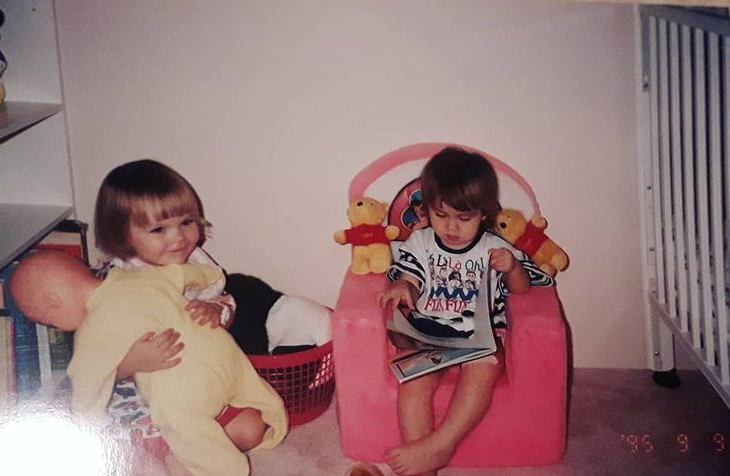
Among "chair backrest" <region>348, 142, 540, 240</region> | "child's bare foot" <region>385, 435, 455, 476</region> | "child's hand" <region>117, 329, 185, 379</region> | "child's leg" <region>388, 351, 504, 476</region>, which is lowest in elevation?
"child's bare foot" <region>385, 435, 455, 476</region>

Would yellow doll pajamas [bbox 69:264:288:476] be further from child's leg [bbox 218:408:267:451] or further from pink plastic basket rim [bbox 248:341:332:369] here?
pink plastic basket rim [bbox 248:341:332:369]

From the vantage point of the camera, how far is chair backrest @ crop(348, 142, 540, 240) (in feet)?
3.09

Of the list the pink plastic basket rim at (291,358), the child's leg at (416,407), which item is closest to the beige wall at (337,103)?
the pink plastic basket rim at (291,358)

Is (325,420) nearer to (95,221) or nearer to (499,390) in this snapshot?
(499,390)

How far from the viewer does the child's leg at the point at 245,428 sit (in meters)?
0.88

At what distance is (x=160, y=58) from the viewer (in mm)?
899

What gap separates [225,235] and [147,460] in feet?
1.00

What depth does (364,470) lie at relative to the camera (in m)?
0.87

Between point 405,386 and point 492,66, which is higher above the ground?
point 492,66

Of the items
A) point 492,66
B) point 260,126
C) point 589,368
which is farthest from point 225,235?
point 589,368

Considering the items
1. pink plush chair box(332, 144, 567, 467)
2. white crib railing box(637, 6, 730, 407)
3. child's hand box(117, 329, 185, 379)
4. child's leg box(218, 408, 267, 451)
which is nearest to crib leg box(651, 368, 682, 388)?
white crib railing box(637, 6, 730, 407)

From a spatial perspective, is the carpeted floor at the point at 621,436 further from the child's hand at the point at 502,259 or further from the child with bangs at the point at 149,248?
the child's hand at the point at 502,259

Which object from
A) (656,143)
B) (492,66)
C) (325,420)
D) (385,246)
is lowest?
(325,420)

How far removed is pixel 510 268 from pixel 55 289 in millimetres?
543
